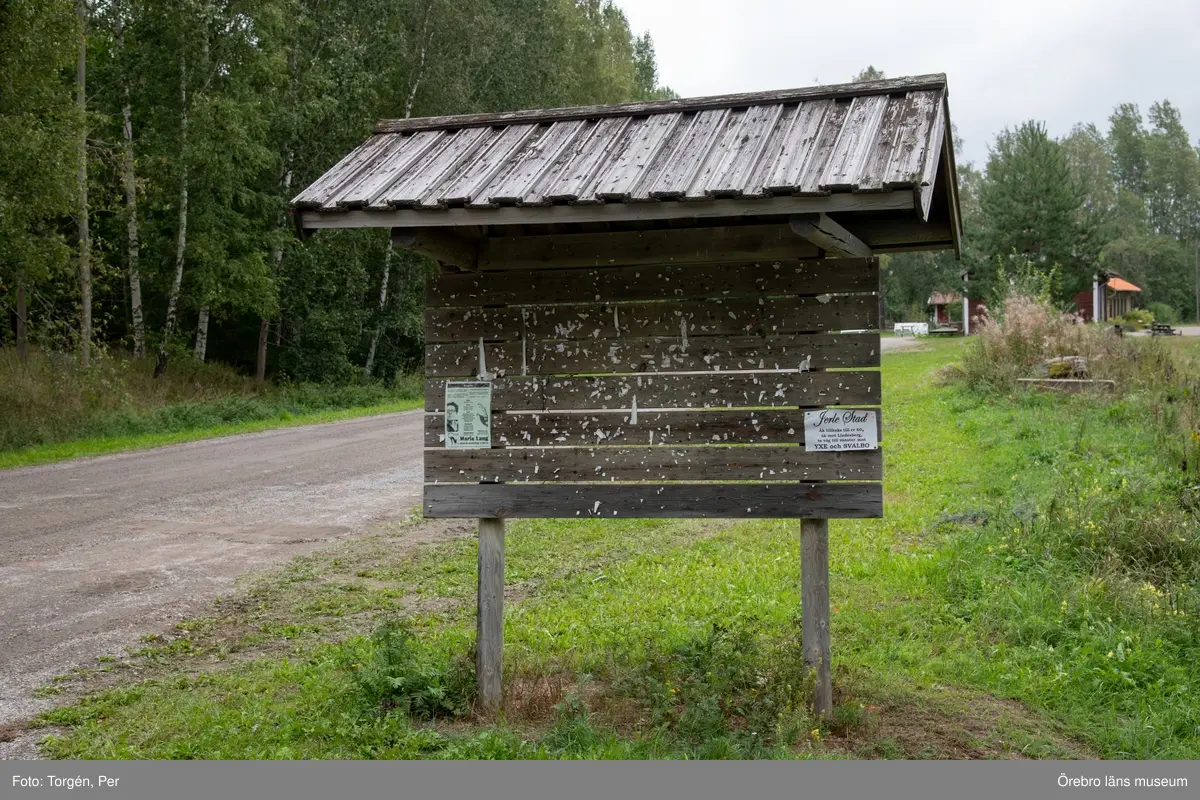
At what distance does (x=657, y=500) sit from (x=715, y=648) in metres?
1.06

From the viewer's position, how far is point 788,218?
454cm

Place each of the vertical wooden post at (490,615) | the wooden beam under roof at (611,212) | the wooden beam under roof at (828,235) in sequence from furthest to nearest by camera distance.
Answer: the vertical wooden post at (490,615) → the wooden beam under roof at (828,235) → the wooden beam under roof at (611,212)

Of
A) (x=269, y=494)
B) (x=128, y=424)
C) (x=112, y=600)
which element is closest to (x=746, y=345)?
(x=112, y=600)

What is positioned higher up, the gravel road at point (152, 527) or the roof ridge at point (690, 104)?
the roof ridge at point (690, 104)

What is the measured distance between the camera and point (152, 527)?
33.4 feet

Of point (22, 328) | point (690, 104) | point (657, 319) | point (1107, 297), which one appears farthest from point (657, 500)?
point (1107, 297)

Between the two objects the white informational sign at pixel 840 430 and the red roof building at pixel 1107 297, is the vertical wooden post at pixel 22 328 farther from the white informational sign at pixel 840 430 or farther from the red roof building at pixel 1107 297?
the red roof building at pixel 1107 297

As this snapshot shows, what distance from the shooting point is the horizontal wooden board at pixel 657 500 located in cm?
492

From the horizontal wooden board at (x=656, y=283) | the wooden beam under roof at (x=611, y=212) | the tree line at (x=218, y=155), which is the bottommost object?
the horizontal wooden board at (x=656, y=283)

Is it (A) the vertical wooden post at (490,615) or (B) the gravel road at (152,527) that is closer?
(A) the vertical wooden post at (490,615)

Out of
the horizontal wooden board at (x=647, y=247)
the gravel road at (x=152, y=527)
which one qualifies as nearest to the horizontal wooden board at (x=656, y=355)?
the horizontal wooden board at (x=647, y=247)

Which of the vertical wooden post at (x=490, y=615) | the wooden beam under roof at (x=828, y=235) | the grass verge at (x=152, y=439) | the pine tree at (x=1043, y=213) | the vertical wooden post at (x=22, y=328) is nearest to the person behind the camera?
the wooden beam under roof at (x=828, y=235)

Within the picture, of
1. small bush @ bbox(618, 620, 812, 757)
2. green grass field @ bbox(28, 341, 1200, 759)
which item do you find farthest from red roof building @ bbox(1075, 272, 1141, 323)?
small bush @ bbox(618, 620, 812, 757)

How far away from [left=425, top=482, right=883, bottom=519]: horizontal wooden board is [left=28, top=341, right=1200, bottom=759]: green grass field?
83cm
